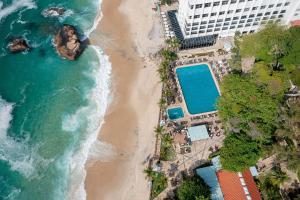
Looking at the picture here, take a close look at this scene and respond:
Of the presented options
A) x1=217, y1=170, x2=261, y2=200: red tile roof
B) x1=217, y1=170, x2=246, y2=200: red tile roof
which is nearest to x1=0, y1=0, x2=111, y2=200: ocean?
x1=217, y1=170, x2=246, y2=200: red tile roof

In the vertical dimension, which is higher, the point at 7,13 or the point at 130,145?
the point at 7,13

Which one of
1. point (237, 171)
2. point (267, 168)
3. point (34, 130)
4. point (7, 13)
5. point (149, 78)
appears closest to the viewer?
point (237, 171)

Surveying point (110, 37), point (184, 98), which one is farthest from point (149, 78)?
point (110, 37)

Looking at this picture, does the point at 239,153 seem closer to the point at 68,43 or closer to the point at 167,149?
the point at 167,149

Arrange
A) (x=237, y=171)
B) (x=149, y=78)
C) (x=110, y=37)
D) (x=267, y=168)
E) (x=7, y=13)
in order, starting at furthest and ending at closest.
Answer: (x=7, y=13) → (x=110, y=37) → (x=149, y=78) → (x=267, y=168) → (x=237, y=171)

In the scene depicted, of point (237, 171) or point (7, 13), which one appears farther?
point (7, 13)

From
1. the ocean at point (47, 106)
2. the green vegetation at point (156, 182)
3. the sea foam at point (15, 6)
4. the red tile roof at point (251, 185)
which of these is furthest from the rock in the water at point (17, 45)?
the red tile roof at point (251, 185)

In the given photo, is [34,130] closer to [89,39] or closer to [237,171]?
[89,39]

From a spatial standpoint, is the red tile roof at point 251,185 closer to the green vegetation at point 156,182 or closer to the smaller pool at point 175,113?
the green vegetation at point 156,182
